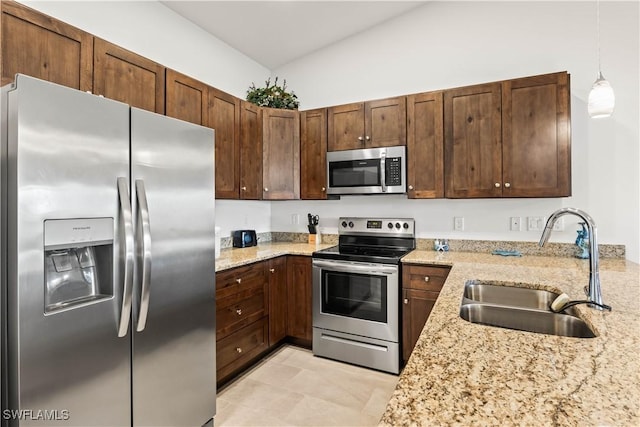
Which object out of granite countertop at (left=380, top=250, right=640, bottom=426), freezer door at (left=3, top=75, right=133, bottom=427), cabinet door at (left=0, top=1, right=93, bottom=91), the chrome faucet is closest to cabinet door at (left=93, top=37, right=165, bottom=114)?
cabinet door at (left=0, top=1, right=93, bottom=91)

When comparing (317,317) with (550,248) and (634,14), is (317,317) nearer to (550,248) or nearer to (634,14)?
(550,248)

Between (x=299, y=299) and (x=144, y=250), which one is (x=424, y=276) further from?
(x=144, y=250)

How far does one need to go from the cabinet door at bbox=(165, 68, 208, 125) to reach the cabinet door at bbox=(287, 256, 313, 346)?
4.61 ft

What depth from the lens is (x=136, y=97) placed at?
81.0 inches

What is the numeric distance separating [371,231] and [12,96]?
2.71 meters

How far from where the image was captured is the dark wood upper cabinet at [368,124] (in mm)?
2918

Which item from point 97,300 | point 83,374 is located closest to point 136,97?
point 97,300

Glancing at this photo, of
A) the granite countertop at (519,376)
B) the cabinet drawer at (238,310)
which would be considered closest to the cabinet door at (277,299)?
the cabinet drawer at (238,310)

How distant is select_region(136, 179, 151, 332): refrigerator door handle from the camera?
4.93 ft

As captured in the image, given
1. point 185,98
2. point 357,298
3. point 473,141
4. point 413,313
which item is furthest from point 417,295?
point 185,98

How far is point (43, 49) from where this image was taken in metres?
1.61

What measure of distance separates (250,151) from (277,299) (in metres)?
1.34

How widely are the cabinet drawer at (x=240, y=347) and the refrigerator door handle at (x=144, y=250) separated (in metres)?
0.91

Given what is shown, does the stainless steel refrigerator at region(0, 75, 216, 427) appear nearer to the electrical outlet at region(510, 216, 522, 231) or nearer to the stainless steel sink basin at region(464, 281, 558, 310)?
the stainless steel sink basin at region(464, 281, 558, 310)
